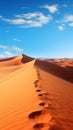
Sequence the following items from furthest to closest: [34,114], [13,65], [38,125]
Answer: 1. [13,65]
2. [34,114]
3. [38,125]

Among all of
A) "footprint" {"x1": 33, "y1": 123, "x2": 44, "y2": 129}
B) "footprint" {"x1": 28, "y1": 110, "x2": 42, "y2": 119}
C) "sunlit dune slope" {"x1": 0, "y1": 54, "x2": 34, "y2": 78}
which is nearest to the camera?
"footprint" {"x1": 33, "y1": 123, "x2": 44, "y2": 129}

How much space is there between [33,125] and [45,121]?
0.27 metres

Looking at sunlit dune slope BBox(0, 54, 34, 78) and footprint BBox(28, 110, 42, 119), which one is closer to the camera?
footprint BBox(28, 110, 42, 119)

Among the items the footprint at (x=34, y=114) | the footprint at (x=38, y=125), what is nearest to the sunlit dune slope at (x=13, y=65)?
the footprint at (x=34, y=114)

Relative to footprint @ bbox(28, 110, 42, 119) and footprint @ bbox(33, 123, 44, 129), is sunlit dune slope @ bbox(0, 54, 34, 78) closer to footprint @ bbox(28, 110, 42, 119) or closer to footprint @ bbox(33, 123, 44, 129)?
footprint @ bbox(28, 110, 42, 119)

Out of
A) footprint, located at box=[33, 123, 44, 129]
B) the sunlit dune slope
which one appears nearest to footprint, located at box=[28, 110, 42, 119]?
footprint, located at box=[33, 123, 44, 129]

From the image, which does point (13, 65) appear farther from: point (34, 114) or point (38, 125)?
point (38, 125)

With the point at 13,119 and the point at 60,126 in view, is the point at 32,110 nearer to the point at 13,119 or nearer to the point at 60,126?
the point at 13,119

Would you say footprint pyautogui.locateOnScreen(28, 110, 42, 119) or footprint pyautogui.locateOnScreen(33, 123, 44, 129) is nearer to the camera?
footprint pyautogui.locateOnScreen(33, 123, 44, 129)

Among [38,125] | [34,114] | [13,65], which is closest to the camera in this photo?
[38,125]

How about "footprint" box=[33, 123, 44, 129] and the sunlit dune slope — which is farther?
the sunlit dune slope

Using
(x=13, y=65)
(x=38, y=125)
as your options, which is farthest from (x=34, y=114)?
(x=13, y=65)

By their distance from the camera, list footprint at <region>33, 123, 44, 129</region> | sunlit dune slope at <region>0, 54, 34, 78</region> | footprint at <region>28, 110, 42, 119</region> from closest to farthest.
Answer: footprint at <region>33, 123, 44, 129</region>, footprint at <region>28, 110, 42, 119</region>, sunlit dune slope at <region>0, 54, 34, 78</region>

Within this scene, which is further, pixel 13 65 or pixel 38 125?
pixel 13 65
